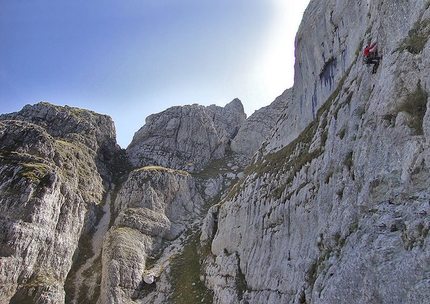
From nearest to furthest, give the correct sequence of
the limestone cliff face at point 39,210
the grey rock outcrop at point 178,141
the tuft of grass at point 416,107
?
1. the tuft of grass at point 416,107
2. the limestone cliff face at point 39,210
3. the grey rock outcrop at point 178,141

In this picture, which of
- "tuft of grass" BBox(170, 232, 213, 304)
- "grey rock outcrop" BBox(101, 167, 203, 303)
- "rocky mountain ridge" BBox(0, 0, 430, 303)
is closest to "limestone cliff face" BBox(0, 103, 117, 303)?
"rocky mountain ridge" BBox(0, 0, 430, 303)

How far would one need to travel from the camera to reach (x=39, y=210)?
49.6 metres

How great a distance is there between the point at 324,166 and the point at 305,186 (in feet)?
12.9

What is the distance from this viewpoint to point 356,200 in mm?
18500

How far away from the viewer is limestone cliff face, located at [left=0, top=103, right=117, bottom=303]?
A: 43.6 metres

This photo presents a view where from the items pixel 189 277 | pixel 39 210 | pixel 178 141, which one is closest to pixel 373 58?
pixel 189 277

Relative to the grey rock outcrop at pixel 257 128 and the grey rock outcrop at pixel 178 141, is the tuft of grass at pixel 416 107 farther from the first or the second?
the grey rock outcrop at pixel 257 128

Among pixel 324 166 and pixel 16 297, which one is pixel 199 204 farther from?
pixel 324 166

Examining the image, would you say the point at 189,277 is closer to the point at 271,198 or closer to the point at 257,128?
the point at 271,198

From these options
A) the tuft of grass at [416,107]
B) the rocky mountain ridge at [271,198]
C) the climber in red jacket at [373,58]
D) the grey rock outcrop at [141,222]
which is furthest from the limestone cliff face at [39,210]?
the tuft of grass at [416,107]

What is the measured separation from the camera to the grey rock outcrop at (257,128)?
109369mm

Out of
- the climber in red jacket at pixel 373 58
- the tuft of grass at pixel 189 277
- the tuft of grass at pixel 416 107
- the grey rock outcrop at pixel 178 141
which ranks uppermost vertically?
the grey rock outcrop at pixel 178 141

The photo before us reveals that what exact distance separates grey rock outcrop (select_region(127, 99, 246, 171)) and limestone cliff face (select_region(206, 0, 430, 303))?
61354 millimetres

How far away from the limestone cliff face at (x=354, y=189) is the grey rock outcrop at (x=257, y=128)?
67.7m
